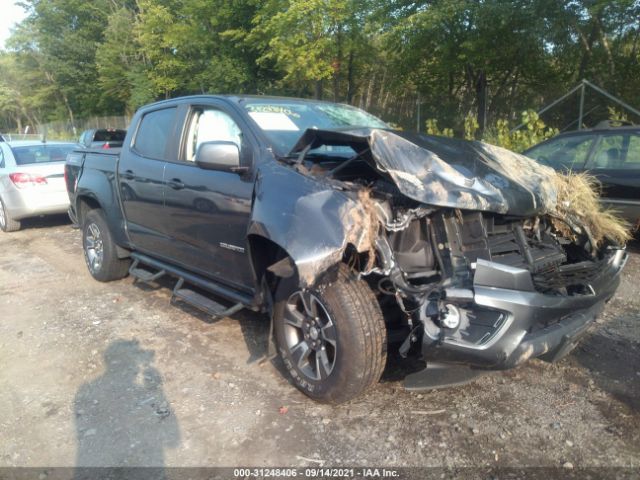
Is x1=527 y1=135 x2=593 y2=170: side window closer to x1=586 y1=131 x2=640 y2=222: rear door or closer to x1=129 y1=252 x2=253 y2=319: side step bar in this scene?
x1=586 y1=131 x2=640 y2=222: rear door

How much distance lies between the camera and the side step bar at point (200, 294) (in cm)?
359

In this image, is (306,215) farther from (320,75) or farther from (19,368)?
(320,75)

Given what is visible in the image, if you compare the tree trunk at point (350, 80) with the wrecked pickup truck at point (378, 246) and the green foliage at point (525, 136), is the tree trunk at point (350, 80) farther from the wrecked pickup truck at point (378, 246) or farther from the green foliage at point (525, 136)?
the wrecked pickup truck at point (378, 246)

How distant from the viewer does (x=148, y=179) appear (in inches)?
177

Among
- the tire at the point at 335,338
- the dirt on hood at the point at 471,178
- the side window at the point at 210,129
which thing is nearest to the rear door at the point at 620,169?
the dirt on hood at the point at 471,178

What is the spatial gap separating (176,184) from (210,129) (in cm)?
53

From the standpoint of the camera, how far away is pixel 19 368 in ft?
12.5

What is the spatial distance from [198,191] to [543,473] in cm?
288

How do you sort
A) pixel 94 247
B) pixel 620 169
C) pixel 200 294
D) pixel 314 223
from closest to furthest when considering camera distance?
pixel 314 223, pixel 200 294, pixel 94 247, pixel 620 169

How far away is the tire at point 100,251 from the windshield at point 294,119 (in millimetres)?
2627

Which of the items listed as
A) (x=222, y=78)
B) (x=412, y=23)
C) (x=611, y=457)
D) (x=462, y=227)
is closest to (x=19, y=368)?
(x=462, y=227)

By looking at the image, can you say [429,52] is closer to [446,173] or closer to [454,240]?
[446,173]

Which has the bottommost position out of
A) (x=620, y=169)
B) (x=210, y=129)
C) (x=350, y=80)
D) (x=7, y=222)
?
(x=7, y=222)

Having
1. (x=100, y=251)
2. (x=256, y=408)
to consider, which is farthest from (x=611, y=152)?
(x=100, y=251)
